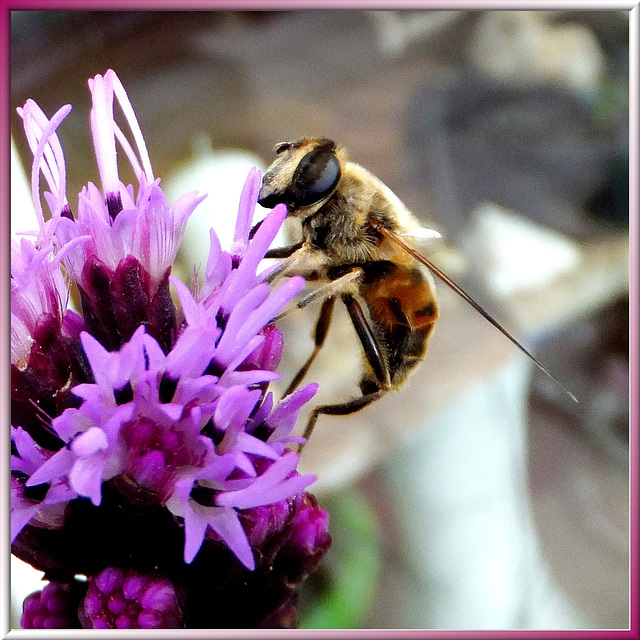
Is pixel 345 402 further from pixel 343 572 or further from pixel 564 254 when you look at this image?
pixel 564 254

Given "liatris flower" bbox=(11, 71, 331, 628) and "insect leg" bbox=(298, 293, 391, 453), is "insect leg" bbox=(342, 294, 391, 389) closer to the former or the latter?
"insect leg" bbox=(298, 293, 391, 453)

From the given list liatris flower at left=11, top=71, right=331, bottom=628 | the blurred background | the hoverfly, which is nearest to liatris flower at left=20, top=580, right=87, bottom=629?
liatris flower at left=11, top=71, right=331, bottom=628

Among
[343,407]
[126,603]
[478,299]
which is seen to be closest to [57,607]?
[126,603]

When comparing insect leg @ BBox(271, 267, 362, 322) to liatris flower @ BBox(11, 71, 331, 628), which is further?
insect leg @ BBox(271, 267, 362, 322)

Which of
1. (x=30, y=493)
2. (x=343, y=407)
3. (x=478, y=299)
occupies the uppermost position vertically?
(x=30, y=493)

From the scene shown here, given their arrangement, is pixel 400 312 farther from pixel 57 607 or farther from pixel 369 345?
pixel 57 607

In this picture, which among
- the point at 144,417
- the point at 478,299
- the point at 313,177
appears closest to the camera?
the point at 144,417

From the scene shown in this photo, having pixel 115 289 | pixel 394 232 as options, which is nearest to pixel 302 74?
pixel 394 232
